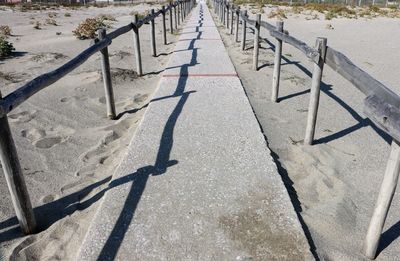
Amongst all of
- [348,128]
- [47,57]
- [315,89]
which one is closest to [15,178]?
[315,89]

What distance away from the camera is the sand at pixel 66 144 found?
2797 millimetres

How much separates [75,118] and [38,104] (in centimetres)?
86

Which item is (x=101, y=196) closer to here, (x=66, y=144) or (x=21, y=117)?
(x=66, y=144)

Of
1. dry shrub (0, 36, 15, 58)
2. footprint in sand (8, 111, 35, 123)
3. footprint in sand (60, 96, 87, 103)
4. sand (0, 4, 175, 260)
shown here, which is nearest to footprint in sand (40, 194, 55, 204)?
sand (0, 4, 175, 260)

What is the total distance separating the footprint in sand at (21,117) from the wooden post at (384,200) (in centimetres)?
446

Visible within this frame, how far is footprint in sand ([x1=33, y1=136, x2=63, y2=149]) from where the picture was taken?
436 centimetres

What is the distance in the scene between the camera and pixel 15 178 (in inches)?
104

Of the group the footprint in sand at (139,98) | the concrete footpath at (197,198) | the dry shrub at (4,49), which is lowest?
the footprint in sand at (139,98)

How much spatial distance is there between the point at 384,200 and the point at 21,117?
4681 millimetres

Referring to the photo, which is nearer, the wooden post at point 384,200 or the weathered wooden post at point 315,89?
the wooden post at point 384,200

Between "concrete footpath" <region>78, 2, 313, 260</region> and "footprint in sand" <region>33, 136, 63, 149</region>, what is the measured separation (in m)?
1.05

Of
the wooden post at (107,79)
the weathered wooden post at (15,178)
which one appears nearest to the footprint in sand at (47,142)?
the wooden post at (107,79)

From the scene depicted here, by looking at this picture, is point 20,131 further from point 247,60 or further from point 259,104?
point 247,60

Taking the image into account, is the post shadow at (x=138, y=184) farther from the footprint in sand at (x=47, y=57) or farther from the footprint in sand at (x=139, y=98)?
the footprint in sand at (x=47, y=57)
